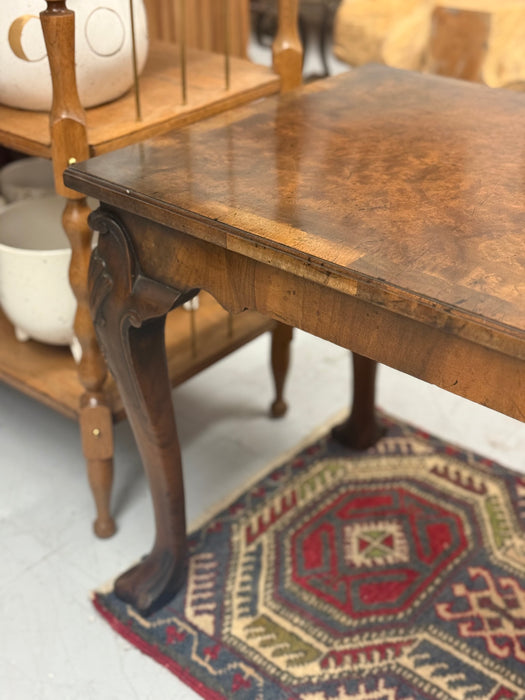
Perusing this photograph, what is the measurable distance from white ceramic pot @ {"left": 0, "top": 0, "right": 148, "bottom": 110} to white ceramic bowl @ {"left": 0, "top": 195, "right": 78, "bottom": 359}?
0.26 meters

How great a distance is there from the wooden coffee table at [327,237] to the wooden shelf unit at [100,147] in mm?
125

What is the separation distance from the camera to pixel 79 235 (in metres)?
1.33

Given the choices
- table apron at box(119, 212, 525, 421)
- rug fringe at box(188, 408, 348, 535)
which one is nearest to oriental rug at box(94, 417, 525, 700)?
rug fringe at box(188, 408, 348, 535)

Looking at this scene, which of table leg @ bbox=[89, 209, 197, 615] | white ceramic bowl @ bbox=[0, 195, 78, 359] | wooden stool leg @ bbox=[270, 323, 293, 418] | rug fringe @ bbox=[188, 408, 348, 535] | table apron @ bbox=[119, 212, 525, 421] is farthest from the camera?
wooden stool leg @ bbox=[270, 323, 293, 418]

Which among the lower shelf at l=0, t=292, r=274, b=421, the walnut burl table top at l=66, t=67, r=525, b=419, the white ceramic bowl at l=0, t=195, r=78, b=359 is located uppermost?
the walnut burl table top at l=66, t=67, r=525, b=419

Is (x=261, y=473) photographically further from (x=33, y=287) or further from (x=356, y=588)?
(x=33, y=287)

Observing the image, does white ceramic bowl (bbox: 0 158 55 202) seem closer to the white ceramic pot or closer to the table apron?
the white ceramic pot

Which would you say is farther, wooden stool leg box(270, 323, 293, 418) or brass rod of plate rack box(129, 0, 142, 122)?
wooden stool leg box(270, 323, 293, 418)

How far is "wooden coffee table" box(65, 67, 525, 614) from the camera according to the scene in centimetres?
88

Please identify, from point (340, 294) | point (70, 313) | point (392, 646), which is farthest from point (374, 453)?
point (340, 294)

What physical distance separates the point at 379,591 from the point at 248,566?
0.75 ft

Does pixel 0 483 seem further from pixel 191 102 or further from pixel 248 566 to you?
pixel 191 102

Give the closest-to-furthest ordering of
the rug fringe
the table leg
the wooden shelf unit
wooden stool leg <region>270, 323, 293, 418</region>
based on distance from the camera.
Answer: the table leg → the wooden shelf unit → the rug fringe → wooden stool leg <region>270, 323, 293, 418</region>

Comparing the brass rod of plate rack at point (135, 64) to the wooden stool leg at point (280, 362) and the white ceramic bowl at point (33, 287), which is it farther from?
the wooden stool leg at point (280, 362)
